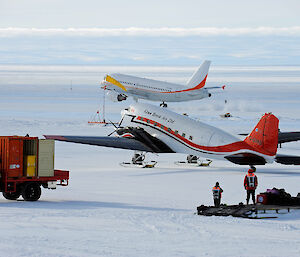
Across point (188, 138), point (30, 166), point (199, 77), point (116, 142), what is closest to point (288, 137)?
point (188, 138)

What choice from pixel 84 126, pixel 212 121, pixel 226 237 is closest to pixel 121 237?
pixel 226 237

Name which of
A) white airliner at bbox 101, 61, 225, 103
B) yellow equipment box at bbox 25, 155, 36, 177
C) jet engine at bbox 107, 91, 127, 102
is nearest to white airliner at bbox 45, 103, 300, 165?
yellow equipment box at bbox 25, 155, 36, 177

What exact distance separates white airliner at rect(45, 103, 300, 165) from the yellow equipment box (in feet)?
47.6

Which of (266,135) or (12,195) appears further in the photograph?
(266,135)

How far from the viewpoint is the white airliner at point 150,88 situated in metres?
120

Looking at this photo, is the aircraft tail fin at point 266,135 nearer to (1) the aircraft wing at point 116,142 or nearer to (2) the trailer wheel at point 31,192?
(1) the aircraft wing at point 116,142

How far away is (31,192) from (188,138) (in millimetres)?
16920

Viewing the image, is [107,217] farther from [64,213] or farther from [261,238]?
[261,238]

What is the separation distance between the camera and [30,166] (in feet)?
109

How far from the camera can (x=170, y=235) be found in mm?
25219

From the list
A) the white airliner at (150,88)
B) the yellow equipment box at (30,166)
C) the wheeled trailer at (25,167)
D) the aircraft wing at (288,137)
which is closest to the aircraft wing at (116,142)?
the aircraft wing at (288,137)

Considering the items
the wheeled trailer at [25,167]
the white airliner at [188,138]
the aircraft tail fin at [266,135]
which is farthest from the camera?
the white airliner at [188,138]

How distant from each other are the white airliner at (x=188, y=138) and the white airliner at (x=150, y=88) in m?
63.8

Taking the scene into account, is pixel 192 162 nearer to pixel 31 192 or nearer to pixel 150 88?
pixel 31 192
